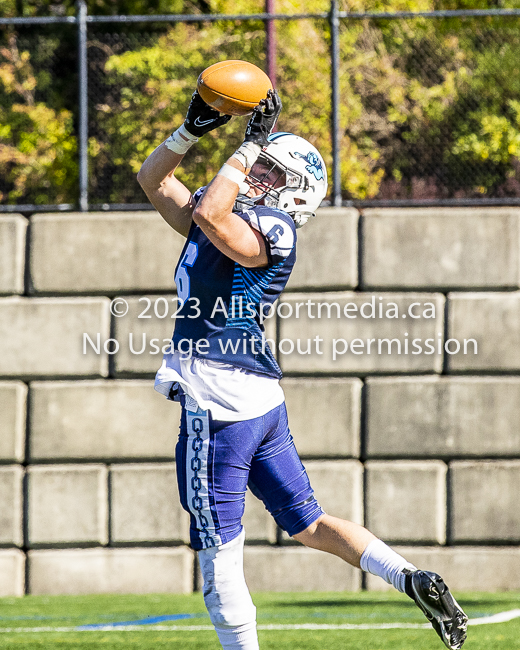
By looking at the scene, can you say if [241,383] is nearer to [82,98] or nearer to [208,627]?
[208,627]

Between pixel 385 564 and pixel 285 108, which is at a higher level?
pixel 285 108

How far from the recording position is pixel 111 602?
15.7 ft

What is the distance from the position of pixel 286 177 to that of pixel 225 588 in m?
1.37

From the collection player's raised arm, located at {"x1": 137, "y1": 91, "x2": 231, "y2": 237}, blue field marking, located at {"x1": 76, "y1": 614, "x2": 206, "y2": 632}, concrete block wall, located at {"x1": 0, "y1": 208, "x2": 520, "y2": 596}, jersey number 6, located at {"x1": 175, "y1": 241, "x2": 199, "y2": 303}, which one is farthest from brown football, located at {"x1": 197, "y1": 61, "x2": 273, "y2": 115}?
blue field marking, located at {"x1": 76, "y1": 614, "x2": 206, "y2": 632}

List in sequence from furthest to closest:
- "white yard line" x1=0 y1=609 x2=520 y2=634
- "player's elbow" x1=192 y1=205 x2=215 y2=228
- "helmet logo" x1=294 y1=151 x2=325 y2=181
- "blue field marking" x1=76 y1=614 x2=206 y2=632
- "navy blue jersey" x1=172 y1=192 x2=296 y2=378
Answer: "blue field marking" x1=76 y1=614 x2=206 y2=632, "white yard line" x1=0 y1=609 x2=520 y2=634, "helmet logo" x1=294 y1=151 x2=325 y2=181, "navy blue jersey" x1=172 y1=192 x2=296 y2=378, "player's elbow" x1=192 y1=205 x2=215 y2=228

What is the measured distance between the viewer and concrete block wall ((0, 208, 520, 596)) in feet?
16.3

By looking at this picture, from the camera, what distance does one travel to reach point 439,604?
2.61 m

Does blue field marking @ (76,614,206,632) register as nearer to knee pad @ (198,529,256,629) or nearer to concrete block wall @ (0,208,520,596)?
concrete block wall @ (0,208,520,596)

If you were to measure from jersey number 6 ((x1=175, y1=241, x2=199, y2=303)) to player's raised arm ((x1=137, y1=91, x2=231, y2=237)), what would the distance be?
318 mm

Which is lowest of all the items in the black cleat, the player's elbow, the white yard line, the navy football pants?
the white yard line

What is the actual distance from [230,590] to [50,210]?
3417 millimetres

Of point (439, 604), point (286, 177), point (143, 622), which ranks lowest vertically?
point (143, 622)

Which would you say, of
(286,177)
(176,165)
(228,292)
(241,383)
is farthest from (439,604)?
(176,165)

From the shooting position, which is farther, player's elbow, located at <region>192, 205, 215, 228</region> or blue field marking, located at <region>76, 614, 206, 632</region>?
blue field marking, located at <region>76, 614, 206, 632</region>
